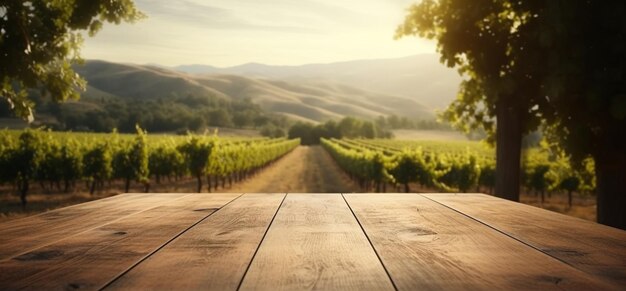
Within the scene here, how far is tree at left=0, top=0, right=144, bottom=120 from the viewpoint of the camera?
9.12m

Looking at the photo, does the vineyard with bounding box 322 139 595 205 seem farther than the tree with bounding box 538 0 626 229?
Yes

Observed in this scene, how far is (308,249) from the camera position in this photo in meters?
2.00

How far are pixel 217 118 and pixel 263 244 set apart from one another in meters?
130

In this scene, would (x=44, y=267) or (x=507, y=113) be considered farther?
(x=507, y=113)

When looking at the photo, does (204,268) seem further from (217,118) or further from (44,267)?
(217,118)

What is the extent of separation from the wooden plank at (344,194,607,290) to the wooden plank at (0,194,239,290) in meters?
0.94

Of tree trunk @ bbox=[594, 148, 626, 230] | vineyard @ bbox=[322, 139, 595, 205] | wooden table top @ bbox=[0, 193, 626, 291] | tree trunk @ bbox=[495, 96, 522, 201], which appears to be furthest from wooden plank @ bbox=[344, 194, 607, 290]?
vineyard @ bbox=[322, 139, 595, 205]

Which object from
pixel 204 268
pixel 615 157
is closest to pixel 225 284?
pixel 204 268

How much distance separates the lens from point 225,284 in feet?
5.05

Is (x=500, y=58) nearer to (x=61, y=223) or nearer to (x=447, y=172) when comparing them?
(x=61, y=223)

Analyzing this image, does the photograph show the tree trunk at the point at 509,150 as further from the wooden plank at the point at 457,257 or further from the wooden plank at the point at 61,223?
the wooden plank at the point at 61,223

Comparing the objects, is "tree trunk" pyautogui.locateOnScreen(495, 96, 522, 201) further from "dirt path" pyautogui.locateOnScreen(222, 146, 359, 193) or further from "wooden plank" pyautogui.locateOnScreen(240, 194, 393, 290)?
"dirt path" pyautogui.locateOnScreen(222, 146, 359, 193)

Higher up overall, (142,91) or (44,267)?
(142,91)

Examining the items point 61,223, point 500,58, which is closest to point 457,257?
point 61,223
